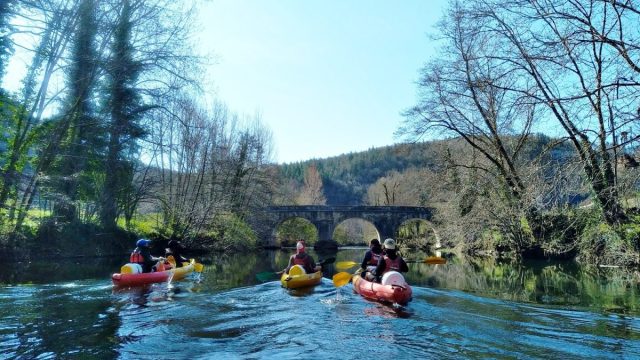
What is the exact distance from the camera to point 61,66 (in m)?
17.9

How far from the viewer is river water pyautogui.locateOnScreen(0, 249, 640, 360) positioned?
6.20m

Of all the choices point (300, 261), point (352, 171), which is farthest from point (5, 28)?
point (352, 171)

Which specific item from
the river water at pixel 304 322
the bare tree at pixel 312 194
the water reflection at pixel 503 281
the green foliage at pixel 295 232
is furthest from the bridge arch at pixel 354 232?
the river water at pixel 304 322

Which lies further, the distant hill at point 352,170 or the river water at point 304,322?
the distant hill at point 352,170

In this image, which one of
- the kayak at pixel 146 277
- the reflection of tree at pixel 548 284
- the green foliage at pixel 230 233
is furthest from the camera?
the green foliage at pixel 230 233

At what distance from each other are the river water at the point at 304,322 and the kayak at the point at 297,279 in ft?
1.15

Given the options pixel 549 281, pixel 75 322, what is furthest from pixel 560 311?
pixel 75 322

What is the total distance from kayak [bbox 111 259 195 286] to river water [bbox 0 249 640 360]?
26 cm

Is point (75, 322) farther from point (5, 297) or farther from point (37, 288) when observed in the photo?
point (37, 288)

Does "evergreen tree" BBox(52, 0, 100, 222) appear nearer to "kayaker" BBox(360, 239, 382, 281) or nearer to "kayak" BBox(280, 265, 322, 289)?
"kayak" BBox(280, 265, 322, 289)

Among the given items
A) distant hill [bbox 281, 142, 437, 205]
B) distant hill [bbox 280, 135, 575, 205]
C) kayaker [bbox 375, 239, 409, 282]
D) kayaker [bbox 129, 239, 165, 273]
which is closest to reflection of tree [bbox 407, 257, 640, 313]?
kayaker [bbox 375, 239, 409, 282]

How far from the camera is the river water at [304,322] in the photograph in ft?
20.4

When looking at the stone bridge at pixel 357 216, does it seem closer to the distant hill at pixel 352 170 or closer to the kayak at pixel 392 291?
the kayak at pixel 392 291

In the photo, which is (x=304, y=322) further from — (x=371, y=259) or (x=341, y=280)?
(x=371, y=259)
